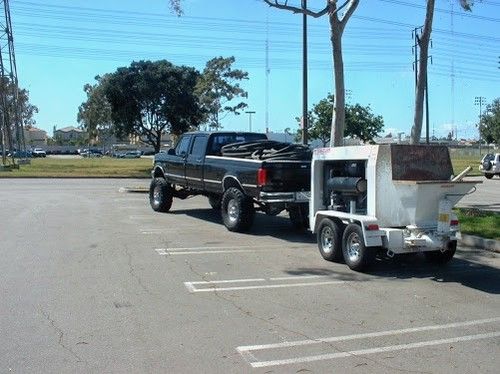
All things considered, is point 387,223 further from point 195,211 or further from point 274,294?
point 195,211

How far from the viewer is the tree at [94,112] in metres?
86.4

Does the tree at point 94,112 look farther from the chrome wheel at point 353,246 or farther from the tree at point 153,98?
the chrome wheel at point 353,246

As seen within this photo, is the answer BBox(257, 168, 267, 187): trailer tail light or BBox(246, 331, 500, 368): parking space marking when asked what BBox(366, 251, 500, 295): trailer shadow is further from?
BBox(257, 168, 267, 187): trailer tail light

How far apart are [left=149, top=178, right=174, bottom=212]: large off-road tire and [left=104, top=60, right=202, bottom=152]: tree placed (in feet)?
73.9

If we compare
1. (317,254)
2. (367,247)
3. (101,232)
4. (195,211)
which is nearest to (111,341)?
(367,247)

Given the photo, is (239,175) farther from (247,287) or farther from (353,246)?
(247,287)

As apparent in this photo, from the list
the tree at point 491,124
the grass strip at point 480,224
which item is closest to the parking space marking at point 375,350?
the grass strip at point 480,224

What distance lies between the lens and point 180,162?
15750mm

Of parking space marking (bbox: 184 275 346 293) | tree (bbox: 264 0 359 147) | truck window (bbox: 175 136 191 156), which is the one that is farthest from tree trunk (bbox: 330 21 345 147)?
parking space marking (bbox: 184 275 346 293)

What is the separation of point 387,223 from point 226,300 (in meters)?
2.88

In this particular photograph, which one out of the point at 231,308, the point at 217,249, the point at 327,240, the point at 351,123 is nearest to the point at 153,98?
the point at 351,123

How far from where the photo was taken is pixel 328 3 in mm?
15312

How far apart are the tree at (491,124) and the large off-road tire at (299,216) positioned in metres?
64.3

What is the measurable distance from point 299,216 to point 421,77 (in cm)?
521
